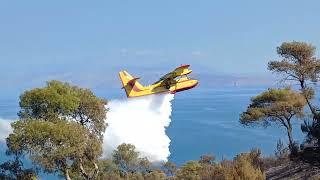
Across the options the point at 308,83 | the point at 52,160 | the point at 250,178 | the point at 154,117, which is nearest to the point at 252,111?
the point at 308,83

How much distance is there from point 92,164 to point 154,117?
32623 millimetres

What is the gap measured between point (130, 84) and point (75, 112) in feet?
40.7

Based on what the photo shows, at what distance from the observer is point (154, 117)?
76.8m

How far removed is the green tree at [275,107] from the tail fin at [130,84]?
12.0 m

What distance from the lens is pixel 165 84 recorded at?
54062 millimetres

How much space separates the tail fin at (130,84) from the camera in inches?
2169

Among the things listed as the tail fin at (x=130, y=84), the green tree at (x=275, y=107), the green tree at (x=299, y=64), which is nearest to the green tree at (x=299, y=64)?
the green tree at (x=299, y=64)

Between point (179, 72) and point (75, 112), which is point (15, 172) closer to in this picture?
point (75, 112)

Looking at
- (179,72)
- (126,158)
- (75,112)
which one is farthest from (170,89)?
(126,158)

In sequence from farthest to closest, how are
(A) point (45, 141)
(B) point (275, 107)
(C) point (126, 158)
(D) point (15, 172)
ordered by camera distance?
(C) point (126, 158)
(B) point (275, 107)
(D) point (15, 172)
(A) point (45, 141)

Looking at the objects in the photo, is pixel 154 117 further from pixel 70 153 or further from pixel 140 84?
pixel 70 153

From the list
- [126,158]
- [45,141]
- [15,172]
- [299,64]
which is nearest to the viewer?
[45,141]

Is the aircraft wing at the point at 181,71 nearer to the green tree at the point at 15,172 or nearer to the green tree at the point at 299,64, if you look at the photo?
the green tree at the point at 299,64

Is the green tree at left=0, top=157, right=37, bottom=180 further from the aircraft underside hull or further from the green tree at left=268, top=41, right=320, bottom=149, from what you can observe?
the green tree at left=268, top=41, right=320, bottom=149
